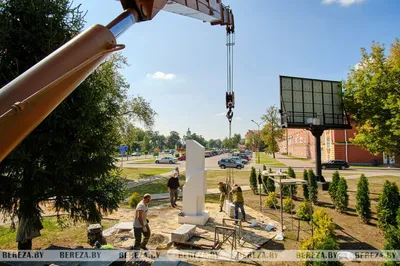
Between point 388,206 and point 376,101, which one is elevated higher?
point 376,101

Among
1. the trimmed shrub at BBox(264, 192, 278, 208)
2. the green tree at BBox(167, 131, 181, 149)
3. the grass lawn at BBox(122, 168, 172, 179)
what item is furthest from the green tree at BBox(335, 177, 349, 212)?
the green tree at BBox(167, 131, 181, 149)

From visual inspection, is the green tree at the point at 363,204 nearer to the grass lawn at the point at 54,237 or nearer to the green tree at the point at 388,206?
the green tree at the point at 388,206

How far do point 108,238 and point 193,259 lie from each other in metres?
3.49

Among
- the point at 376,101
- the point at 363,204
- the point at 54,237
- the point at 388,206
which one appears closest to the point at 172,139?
the point at 376,101

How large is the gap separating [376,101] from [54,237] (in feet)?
63.1

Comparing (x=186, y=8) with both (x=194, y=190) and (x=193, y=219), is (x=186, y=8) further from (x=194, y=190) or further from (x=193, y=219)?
(x=193, y=219)

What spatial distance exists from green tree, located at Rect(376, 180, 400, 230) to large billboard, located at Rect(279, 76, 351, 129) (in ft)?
29.6

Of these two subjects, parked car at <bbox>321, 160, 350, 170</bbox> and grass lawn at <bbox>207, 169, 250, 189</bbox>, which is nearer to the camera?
grass lawn at <bbox>207, 169, 250, 189</bbox>

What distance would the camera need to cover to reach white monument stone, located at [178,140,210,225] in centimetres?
1063

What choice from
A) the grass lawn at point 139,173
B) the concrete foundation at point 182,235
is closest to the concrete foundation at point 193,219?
the concrete foundation at point 182,235

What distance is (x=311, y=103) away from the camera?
62.6 feet

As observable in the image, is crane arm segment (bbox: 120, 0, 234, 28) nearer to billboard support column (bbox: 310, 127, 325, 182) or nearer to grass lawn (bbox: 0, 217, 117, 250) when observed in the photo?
grass lawn (bbox: 0, 217, 117, 250)

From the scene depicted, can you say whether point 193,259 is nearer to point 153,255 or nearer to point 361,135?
point 153,255

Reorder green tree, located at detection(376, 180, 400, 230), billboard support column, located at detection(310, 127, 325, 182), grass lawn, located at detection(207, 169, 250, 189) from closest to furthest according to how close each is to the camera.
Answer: green tree, located at detection(376, 180, 400, 230)
billboard support column, located at detection(310, 127, 325, 182)
grass lawn, located at detection(207, 169, 250, 189)
